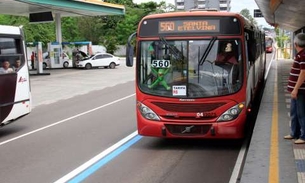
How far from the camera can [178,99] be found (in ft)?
27.5

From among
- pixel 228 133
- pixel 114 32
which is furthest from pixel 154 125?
pixel 114 32

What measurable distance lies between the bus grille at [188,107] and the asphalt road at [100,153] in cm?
82

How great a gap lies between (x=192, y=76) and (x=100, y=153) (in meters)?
2.32

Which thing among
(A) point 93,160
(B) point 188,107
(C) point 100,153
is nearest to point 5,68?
(C) point 100,153

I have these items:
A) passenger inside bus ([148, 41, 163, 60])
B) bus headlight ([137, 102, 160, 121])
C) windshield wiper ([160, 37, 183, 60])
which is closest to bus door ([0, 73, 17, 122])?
bus headlight ([137, 102, 160, 121])

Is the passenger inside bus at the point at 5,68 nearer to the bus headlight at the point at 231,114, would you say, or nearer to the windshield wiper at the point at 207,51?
the windshield wiper at the point at 207,51

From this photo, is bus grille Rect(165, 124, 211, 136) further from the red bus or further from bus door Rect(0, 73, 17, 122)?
bus door Rect(0, 73, 17, 122)

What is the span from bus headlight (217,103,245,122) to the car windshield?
0.31 m

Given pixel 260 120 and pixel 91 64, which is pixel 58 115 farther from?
pixel 91 64

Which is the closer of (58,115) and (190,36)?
(190,36)

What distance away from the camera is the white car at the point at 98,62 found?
39.8 metres

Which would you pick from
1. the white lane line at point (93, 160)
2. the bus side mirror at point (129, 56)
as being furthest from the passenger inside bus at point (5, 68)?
the bus side mirror at point (129, 56)

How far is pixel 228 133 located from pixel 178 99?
3.75 feet

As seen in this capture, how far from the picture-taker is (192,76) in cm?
845
